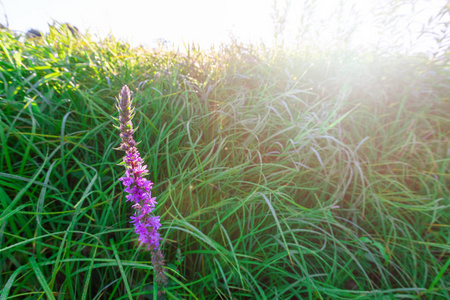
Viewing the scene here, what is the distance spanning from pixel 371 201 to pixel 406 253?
0.32m

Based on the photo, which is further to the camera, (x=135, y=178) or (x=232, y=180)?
(x=232, y=180)

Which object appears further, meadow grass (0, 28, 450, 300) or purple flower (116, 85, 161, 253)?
meadow grass (0, 28, 450, 300)

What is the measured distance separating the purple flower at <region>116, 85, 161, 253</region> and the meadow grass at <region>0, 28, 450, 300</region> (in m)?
0.19

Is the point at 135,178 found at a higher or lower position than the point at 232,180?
higher

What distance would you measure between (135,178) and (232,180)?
0.77 meters

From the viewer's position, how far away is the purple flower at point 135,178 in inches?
28.4

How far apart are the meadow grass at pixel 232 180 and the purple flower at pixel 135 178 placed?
0.19 metres

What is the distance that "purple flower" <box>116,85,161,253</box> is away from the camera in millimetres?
720

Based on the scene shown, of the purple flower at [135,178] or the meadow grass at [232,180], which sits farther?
the meadow grass at [232,180]

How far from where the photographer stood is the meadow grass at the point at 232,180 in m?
1.07

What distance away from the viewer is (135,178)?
29.9 inches

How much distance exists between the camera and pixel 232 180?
1.42 m

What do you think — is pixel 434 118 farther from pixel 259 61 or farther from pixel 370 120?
pixel 259 61

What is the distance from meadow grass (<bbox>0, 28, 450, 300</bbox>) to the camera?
42.0 inches
